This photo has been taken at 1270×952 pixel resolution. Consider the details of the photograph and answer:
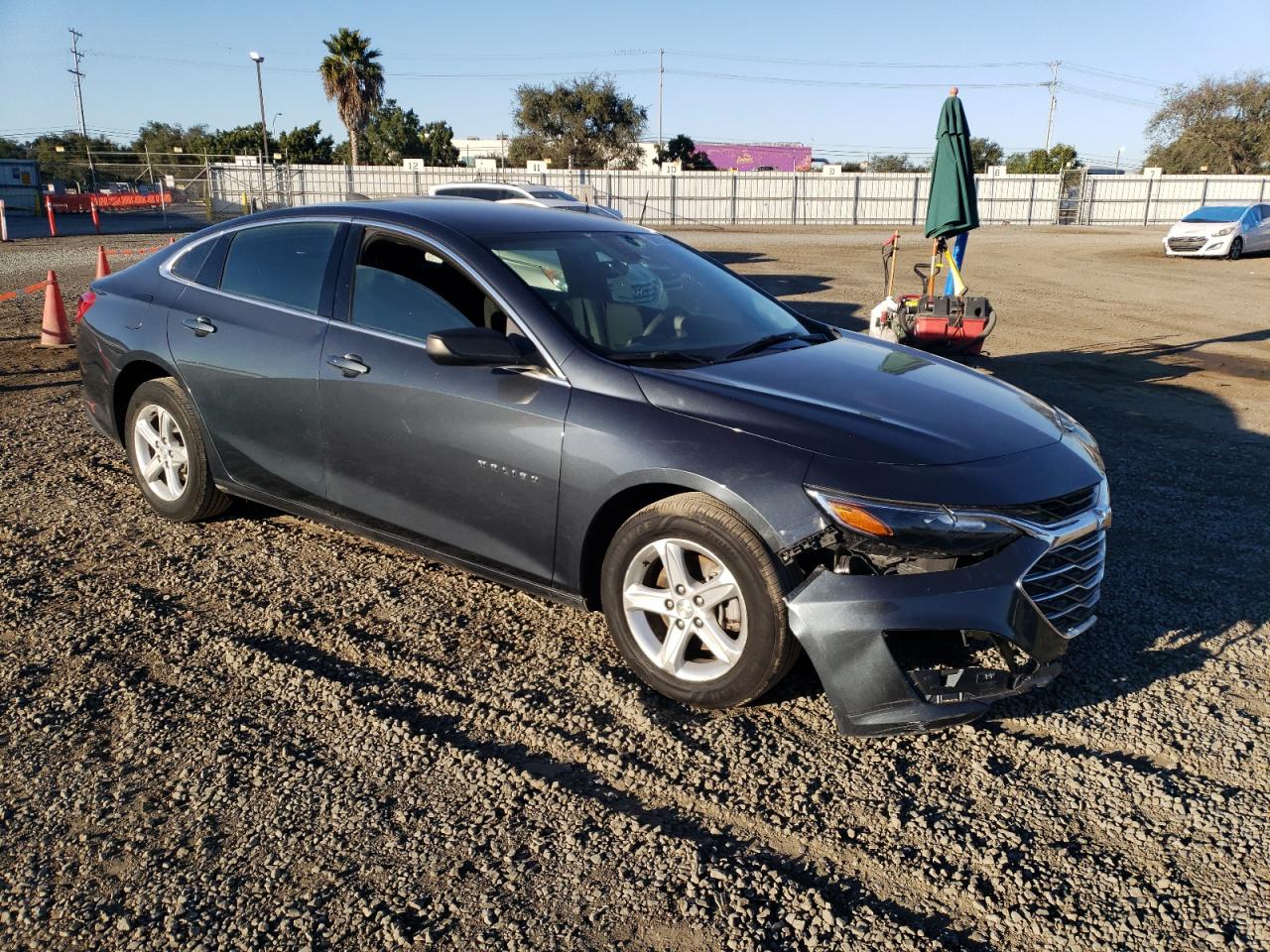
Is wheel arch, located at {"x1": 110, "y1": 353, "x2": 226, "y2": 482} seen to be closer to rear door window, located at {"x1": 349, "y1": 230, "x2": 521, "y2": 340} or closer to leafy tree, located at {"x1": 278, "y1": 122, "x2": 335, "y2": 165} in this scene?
rear door window, located at {"x1": 349, "y1": 230, "x2": 521, "y2": 340}

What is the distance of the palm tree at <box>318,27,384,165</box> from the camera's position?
50.0 meters

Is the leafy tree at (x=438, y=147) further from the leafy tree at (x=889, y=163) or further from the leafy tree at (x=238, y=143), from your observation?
the leafy tree at (x=889, y=163)

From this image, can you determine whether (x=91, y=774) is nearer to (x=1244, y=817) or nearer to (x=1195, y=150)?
(x=1244, y=817)

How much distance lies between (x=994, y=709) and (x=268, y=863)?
2392 mm

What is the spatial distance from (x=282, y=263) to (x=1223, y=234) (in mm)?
26821

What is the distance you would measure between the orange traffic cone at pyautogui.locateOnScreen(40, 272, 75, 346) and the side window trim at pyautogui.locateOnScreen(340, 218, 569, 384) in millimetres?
6993

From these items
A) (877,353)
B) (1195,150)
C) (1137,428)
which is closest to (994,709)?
(877,353)

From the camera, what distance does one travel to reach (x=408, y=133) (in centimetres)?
7600

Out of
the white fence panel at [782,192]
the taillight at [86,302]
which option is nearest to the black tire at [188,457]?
the taillight at [86,302]

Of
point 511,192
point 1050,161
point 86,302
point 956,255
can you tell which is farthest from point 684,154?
point 86,302

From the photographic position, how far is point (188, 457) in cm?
495

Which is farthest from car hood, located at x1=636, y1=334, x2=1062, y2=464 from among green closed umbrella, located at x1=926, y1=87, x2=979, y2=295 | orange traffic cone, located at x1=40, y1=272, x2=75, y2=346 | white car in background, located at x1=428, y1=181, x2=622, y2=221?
white car in background, located at x1=428, y1=181, x2=622, y2=221

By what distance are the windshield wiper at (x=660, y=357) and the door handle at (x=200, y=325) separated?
2.17 meters

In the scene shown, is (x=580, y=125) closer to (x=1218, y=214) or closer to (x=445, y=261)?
(x=1218, y=214)
